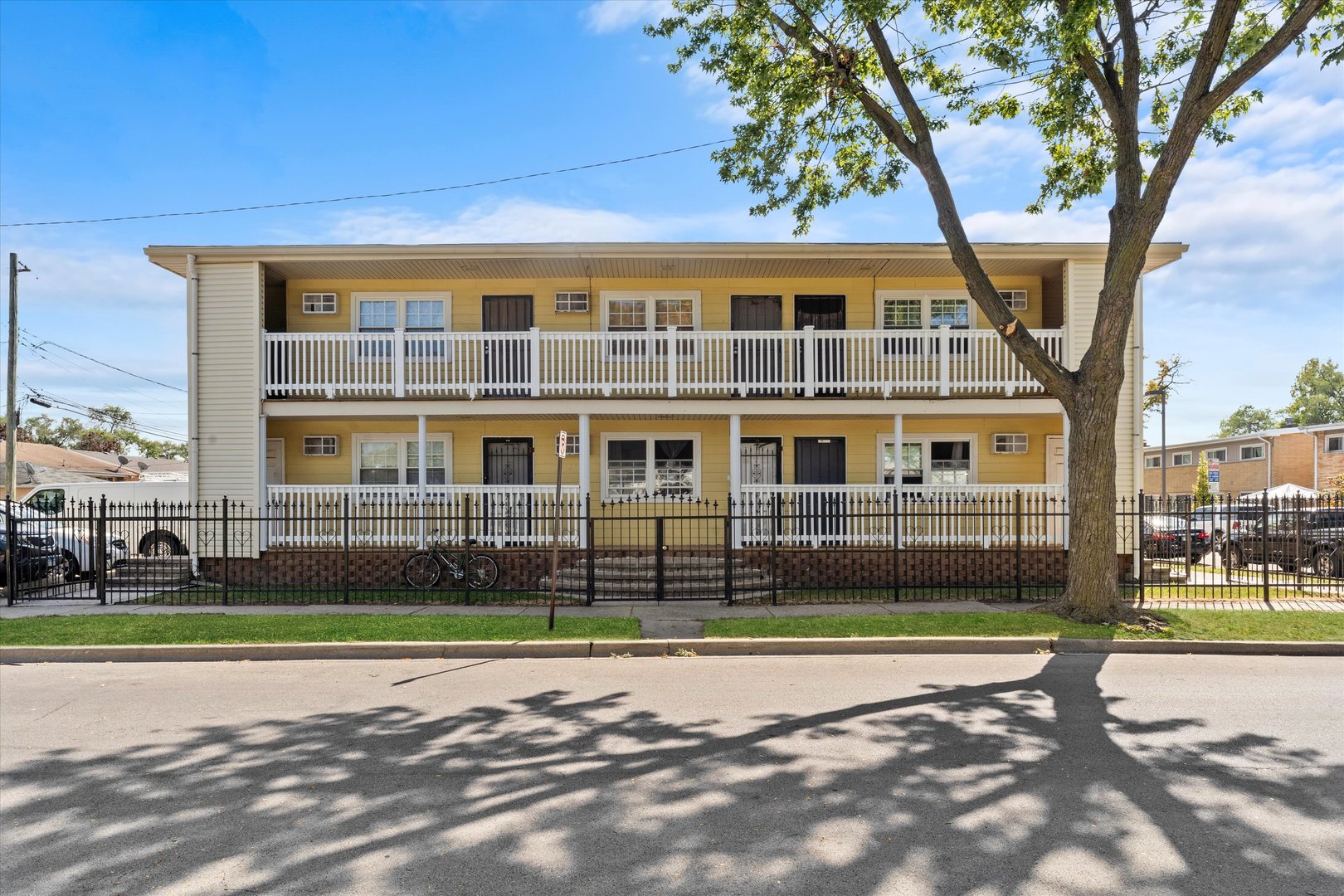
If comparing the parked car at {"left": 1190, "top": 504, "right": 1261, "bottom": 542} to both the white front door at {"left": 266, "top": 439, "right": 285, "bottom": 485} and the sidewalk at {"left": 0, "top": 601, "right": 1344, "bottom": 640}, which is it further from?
the white front door at {"left": 266, "top": 439, "right": 285, "bottom": 485}

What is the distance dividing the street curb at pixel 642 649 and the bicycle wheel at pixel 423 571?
5.12 metres

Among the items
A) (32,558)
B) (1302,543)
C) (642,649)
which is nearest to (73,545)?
(32,558)

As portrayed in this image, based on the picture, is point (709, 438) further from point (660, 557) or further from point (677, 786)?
point (677, 786)

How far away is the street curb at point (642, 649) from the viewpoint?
390 inches

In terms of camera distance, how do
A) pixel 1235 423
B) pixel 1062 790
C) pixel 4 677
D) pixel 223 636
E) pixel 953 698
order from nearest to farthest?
pixel 1062 790, pixel 953 698, pixel 4 677, pixel 223 636, pixel 1235 423

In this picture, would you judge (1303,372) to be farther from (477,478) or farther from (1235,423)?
(477,478)

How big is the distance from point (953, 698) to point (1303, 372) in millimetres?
98348

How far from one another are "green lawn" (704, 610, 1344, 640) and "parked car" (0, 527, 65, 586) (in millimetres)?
12774

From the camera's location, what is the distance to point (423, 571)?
15.3 metres

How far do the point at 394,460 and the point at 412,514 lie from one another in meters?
2.32

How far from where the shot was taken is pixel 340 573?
15.7 metres

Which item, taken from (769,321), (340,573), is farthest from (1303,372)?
(340,573)

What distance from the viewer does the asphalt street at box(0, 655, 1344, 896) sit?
402 cm

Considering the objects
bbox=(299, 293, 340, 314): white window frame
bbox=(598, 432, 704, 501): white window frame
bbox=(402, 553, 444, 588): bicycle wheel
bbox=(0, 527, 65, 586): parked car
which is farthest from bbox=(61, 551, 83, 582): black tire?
bbox=(598, 432, 704, 501): white window frame
